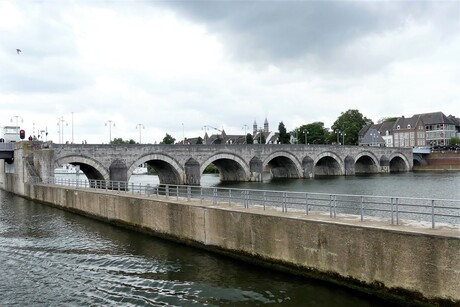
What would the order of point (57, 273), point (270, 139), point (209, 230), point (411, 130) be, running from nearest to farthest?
point (57, 273), point (209, 230), point (411, 130), point (270, 139)

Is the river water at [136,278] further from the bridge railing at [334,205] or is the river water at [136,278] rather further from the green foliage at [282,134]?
the green foliage at [282,134]

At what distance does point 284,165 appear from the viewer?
68.1 meters

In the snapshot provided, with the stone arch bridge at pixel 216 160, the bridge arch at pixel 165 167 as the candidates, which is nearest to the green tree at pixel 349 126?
the stone arch bridge at pixel 216 160

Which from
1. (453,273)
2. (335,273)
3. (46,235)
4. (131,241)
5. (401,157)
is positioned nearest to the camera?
(453,273)

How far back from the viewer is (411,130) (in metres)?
110

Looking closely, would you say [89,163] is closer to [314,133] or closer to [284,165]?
[284,165]

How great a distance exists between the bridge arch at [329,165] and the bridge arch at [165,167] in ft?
88.7

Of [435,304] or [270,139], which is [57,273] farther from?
[270,139]

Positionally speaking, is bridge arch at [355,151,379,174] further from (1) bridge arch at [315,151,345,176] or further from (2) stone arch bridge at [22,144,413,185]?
(1) bridge arch at [315,151,345,176]

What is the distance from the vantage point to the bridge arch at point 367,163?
78.5 metres

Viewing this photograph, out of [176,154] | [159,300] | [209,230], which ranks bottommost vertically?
[159,300]

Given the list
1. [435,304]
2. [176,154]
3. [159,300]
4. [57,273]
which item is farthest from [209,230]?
[176,154]

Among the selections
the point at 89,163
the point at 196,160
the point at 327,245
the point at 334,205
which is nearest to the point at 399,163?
the point at 196,160

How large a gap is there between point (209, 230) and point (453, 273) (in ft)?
29.3
